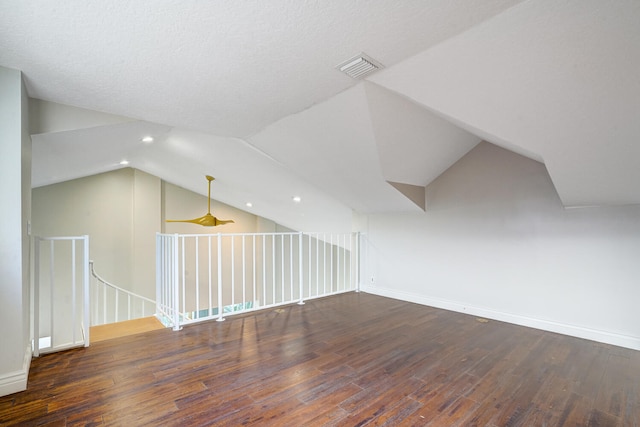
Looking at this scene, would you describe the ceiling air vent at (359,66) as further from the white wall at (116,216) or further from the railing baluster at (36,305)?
the white wall at (116,216)

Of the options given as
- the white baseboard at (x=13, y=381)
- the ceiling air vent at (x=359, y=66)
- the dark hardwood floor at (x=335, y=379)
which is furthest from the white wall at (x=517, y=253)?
the white baseboard at (x=13, y=381)

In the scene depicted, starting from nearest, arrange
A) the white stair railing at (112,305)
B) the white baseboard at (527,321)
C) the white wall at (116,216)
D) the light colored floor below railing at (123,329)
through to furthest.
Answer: the white baseboard at (527,321), the light colored floor below railing at (123,329), the white stair railing at (112,305), the white wall at (116,216)

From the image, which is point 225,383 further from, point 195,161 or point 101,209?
point 101,209

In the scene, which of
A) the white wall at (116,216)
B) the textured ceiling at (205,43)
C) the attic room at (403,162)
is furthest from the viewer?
the white wall at (116,216)

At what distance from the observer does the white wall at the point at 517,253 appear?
2936 millimetres

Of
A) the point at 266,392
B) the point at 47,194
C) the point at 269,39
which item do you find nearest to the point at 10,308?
the point at 266,392

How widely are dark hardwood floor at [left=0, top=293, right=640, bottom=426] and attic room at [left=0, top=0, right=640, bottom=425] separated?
2cm

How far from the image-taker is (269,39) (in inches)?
74.5

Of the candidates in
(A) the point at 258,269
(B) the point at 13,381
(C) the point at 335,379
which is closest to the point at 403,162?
(C) the point at 335,379

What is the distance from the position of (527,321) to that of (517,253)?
760 mm

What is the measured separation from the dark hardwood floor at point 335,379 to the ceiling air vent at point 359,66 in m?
2.28

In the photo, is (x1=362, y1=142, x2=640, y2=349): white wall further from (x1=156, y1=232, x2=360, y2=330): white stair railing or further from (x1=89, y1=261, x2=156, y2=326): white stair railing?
(x1=89, y1=261, x2=156, y2=326): white stair railing

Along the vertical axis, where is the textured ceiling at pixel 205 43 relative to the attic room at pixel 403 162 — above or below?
above

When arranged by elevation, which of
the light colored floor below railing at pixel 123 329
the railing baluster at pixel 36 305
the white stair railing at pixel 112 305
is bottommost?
the white stair railing at pixel 112 305
